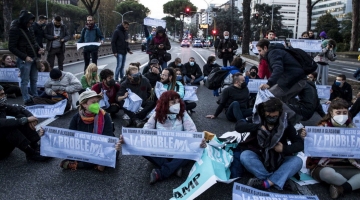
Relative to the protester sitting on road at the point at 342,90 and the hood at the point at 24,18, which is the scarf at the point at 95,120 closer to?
the hood at the point at 24,18

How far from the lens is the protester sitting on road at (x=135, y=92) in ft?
22.1

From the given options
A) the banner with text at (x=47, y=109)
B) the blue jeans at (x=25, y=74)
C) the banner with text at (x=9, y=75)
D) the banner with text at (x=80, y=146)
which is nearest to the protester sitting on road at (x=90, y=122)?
the banner with text at (x=80, y=146)

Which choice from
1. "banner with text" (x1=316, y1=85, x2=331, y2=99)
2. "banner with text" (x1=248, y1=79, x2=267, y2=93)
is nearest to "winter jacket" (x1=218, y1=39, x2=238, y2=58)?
"banner with text" (x1=248, y1=79, x2=267, y2=93)

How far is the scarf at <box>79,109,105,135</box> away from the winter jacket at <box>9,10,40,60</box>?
3.96 metres

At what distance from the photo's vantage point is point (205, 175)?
3666 mm

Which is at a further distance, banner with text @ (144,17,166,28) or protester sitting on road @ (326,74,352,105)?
banner with text @ (144,17,166,28)

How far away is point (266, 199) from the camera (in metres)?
3.40

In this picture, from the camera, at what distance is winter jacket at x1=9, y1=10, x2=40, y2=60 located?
7.45m

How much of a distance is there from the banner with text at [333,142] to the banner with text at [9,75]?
313 inches

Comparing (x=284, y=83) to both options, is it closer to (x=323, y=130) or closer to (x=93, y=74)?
(x=323, y=130)

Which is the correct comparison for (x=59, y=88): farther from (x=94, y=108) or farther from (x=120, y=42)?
(x=120, y=42)

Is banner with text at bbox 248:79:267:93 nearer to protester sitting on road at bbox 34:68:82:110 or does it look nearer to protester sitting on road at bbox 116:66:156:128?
protester sitting on road at bbox 116:66:156:128

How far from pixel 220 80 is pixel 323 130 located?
4.15 meters

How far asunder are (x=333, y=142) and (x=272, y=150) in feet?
2.37
